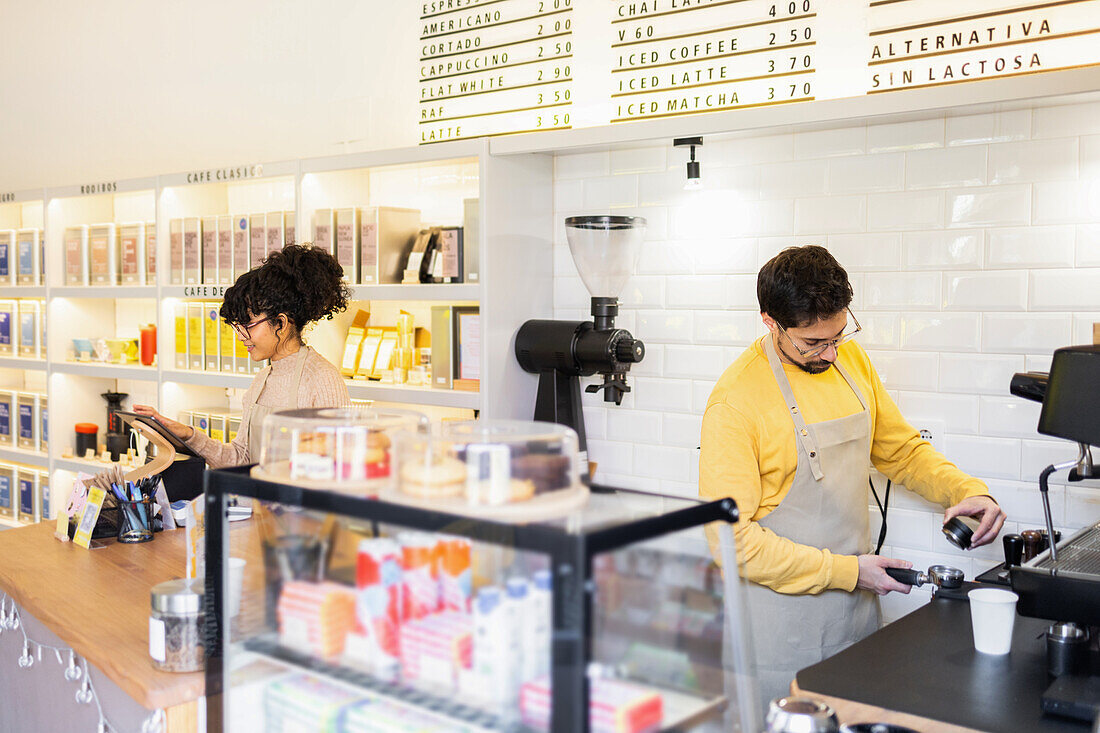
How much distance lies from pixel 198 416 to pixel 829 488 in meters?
3.00

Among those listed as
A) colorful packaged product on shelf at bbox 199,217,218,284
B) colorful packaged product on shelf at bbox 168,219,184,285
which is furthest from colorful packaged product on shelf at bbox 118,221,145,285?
colorful packaged product on shelf at bbox 199,217,218,284

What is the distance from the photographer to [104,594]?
249 cm

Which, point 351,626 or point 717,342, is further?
point 717,342

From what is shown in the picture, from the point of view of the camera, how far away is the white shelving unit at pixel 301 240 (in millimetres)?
3484

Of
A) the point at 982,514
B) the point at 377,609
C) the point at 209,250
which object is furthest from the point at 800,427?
the point at 209,250

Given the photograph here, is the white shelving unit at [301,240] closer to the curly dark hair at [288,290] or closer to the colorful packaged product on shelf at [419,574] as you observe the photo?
the curly dark hair at [288,290]

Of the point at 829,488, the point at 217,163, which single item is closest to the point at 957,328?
the point at 829,488

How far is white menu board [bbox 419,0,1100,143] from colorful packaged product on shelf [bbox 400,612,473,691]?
85.1 inches

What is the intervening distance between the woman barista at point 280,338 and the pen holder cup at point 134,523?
0.26m

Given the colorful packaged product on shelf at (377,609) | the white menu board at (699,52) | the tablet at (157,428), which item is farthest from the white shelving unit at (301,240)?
the colorful packaged product on shelf at (377,609)

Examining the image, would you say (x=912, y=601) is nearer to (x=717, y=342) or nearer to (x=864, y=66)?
(x=717, y=342)

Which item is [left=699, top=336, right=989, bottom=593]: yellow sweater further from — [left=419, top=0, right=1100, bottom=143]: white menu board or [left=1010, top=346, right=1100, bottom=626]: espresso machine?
[left=419, top=0, right=1100, bottom=143]: white menu board

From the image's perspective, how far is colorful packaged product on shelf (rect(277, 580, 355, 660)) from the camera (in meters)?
1.55

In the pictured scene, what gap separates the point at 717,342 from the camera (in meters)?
3.34
